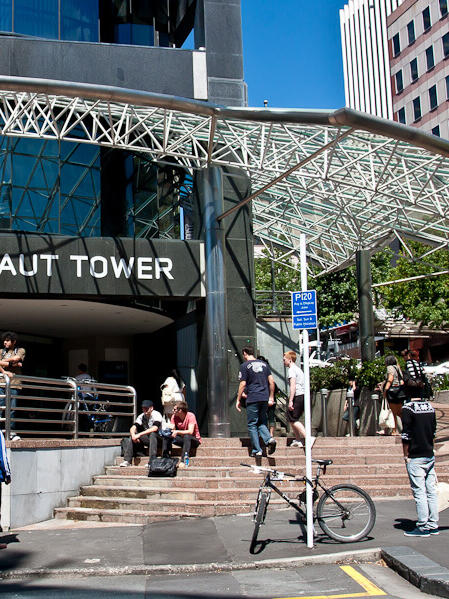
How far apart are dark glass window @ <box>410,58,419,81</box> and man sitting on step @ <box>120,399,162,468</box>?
57.8 meters

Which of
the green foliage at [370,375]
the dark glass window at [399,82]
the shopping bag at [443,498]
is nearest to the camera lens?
the shopping bag at [443,498]

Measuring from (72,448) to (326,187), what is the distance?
37.3ft

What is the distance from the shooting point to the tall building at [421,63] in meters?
60.5

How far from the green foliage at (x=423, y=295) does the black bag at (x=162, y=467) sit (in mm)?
32072

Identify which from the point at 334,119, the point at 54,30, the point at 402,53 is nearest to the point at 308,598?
the point at 334,119

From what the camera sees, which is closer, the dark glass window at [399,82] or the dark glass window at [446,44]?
the dark glass window at [446,44]

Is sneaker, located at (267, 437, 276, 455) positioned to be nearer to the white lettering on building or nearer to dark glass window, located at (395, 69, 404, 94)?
the white lettering on building

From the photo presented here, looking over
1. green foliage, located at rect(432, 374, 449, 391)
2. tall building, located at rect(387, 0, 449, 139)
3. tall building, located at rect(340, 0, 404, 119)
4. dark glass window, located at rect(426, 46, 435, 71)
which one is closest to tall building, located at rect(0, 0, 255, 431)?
green foliage, located at rect(432, 374, 449, 391)

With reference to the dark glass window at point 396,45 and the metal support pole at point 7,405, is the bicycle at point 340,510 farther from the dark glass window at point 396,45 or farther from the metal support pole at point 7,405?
the dark glass window at point 396,45

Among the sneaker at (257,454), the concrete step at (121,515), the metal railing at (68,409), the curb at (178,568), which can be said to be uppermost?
the metal railing at (68,409)

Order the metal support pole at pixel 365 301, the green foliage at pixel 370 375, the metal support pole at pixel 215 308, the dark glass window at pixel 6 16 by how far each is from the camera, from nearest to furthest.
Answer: the green foliage at pixel 370 375, the metal support pole at pixel 215 308, the dark glass window at pixel 6 16, the metal support pole at pixel 365 301

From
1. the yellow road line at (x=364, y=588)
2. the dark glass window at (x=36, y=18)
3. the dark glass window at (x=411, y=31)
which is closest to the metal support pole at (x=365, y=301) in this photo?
the dark glass window at (x=36, y=18)

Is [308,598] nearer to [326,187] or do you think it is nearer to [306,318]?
[306,318]

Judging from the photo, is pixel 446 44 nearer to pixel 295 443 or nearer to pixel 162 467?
pixel 295 443
